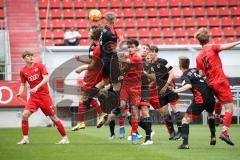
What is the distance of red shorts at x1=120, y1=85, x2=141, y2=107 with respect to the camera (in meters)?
12.9

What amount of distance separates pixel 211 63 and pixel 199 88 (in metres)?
0.51

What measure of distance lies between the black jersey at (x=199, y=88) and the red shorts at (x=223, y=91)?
0.12m

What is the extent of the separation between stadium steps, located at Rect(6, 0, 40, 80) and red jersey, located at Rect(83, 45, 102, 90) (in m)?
10.5

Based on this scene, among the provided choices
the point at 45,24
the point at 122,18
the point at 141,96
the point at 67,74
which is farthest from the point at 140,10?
the point at 141,96

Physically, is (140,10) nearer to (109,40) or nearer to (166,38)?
(166,38)

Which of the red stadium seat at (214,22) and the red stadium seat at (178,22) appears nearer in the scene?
the red stadium seat at (178,22)

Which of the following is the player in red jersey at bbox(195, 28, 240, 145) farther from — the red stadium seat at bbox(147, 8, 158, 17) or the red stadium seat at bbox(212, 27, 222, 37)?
the red stadium seat at bbox(147, 8, 158, 17)

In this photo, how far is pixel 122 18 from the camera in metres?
28.4

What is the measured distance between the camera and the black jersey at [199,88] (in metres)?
11.9

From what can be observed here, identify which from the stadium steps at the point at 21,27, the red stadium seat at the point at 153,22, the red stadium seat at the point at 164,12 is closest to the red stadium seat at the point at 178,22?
the red stadium seat at the point at 164,12

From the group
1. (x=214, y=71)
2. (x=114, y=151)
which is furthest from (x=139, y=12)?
(x=114, y=151)

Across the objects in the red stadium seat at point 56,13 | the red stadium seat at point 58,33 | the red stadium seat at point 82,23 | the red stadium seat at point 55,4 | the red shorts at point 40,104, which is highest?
the red stadium seat at point 55,4

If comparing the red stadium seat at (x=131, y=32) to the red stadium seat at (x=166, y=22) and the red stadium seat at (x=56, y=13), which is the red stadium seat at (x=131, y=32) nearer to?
the red stadium seat at (x=166, y=22)

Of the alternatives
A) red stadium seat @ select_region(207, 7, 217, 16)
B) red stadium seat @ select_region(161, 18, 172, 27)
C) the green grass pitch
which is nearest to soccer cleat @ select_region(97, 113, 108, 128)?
the green grass pitch
